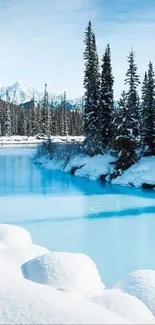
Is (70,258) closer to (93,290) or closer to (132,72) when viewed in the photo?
(93,290)

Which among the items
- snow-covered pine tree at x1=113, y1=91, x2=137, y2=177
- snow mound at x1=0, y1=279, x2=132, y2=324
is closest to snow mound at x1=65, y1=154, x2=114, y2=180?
snow-covered pine tree at x1=113, y1=91, x2=137, y2=177

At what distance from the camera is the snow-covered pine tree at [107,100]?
36438 mm

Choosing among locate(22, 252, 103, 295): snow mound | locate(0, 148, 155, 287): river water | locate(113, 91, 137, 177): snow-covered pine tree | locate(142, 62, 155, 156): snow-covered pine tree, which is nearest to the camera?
locate(22, 252, 103, 295): snow mound

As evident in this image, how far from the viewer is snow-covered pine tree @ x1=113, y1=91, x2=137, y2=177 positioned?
29.7 metres

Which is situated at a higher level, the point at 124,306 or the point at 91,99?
the point at 91,99

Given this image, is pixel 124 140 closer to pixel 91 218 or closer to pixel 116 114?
pixel 116 114

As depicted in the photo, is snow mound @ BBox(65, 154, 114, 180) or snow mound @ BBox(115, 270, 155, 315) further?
snow mound @ BBox(65, 154, 114, 180)

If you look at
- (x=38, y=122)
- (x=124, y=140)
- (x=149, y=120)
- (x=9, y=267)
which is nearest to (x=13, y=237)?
(x=9, y=267)

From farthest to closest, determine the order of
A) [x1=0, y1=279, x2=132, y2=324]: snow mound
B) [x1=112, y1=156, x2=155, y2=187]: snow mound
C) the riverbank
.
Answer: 1. the riverbank
2. [x1=112, y1=156, x2=155, y2=187]: snow mound
3. [x1=0, y1=279, x2=132, y2=324]: snow mound

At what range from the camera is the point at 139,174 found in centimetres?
2905

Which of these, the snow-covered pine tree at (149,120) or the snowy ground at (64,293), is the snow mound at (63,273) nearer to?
the snowy ground at (64,293)

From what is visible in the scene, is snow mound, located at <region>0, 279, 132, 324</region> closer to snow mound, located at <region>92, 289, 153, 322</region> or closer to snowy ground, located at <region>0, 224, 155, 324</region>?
snowy ground, located at <region>0, 224, 155, 324</region>

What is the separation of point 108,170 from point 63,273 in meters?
25.5

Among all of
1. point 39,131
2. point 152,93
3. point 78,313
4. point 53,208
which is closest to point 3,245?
point 78,313
